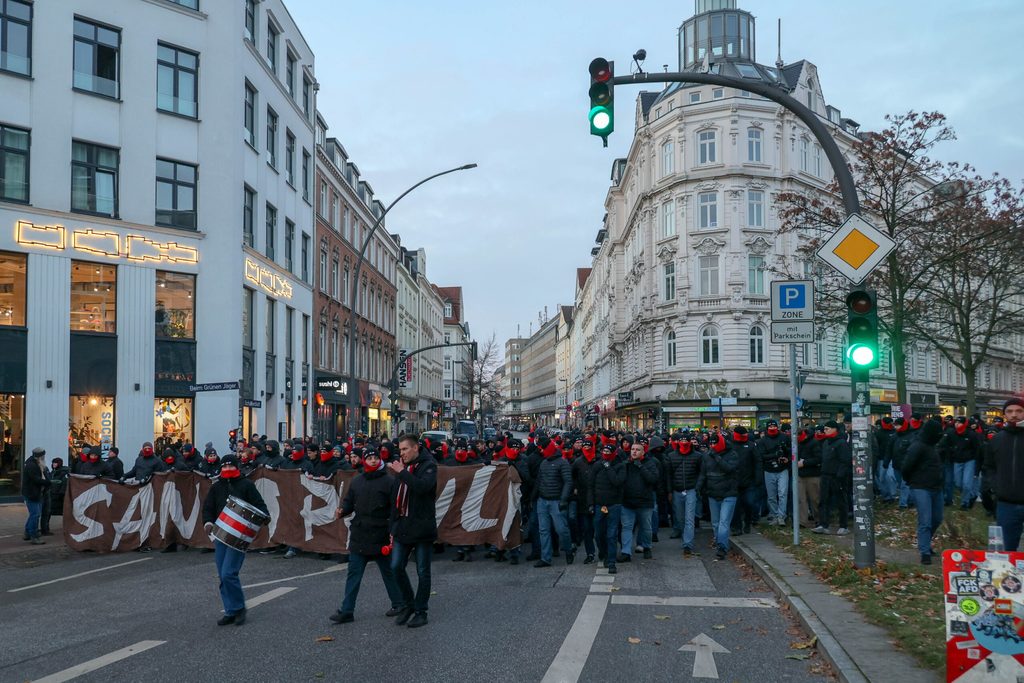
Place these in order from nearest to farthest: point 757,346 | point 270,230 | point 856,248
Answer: point 856,248 < point 270,230 < point 757,346

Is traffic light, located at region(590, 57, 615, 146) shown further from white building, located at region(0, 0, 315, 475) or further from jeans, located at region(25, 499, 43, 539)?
white building, located at region(0, 0, 315, 475)

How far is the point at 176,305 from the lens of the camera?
89.0ft

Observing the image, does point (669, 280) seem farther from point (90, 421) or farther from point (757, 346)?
point (90, 421)

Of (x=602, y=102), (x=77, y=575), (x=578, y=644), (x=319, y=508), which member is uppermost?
(x=602, y=102)

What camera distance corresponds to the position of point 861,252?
1018 cm

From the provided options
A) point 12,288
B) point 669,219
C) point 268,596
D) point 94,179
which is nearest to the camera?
point 268,596

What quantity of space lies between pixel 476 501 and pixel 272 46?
2662 cm

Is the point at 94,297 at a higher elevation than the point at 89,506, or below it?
higher

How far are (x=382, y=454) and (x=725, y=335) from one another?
38805 millimetres

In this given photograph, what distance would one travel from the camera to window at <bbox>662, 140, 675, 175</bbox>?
2028 inches

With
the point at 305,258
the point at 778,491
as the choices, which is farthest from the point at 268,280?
the point at 778,491

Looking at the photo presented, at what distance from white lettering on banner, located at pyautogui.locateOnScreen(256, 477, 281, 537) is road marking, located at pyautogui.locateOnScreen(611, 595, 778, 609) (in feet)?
22.0

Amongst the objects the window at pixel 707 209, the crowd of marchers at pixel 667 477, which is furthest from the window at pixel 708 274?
the crowd of marchers at pixel 667 477

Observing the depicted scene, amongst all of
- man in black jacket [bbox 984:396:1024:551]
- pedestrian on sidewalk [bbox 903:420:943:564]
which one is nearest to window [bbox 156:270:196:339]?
pedestrian on sidewalk [bbox 903:420:943:564]
